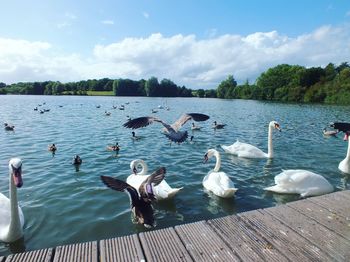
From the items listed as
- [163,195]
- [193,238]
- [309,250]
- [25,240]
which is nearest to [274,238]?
[309,250]

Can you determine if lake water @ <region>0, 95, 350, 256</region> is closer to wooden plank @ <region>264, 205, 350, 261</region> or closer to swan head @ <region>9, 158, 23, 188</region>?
swan head @ <region>9, 158, 23, 188</region>

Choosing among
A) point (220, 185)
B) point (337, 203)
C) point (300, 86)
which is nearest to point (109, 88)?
point (300, 86)

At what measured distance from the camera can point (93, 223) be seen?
281 inches

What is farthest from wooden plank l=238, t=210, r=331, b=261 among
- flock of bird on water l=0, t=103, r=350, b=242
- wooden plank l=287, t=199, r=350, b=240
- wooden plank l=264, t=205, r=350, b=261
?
flock of bird on water l=0, t=103, r=350, b=242

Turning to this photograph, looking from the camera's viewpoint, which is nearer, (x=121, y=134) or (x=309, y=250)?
(x=309, y=250)

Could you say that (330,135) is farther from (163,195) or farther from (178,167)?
(163,195)

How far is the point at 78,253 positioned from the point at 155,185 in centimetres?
251

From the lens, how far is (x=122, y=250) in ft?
14.0

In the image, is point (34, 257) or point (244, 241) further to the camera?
point (244, 241)

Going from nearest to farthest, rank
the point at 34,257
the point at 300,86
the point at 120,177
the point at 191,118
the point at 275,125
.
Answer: the point at 34,257, the point at 120,177, the point at 191,118, the point at 275,125, the point at 300,86

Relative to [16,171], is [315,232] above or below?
below

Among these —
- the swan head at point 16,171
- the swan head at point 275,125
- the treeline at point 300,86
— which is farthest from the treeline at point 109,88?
the swan head at point 16,171

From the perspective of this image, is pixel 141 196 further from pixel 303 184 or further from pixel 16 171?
pixel 303 184

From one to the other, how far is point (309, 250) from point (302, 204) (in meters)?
1.75
